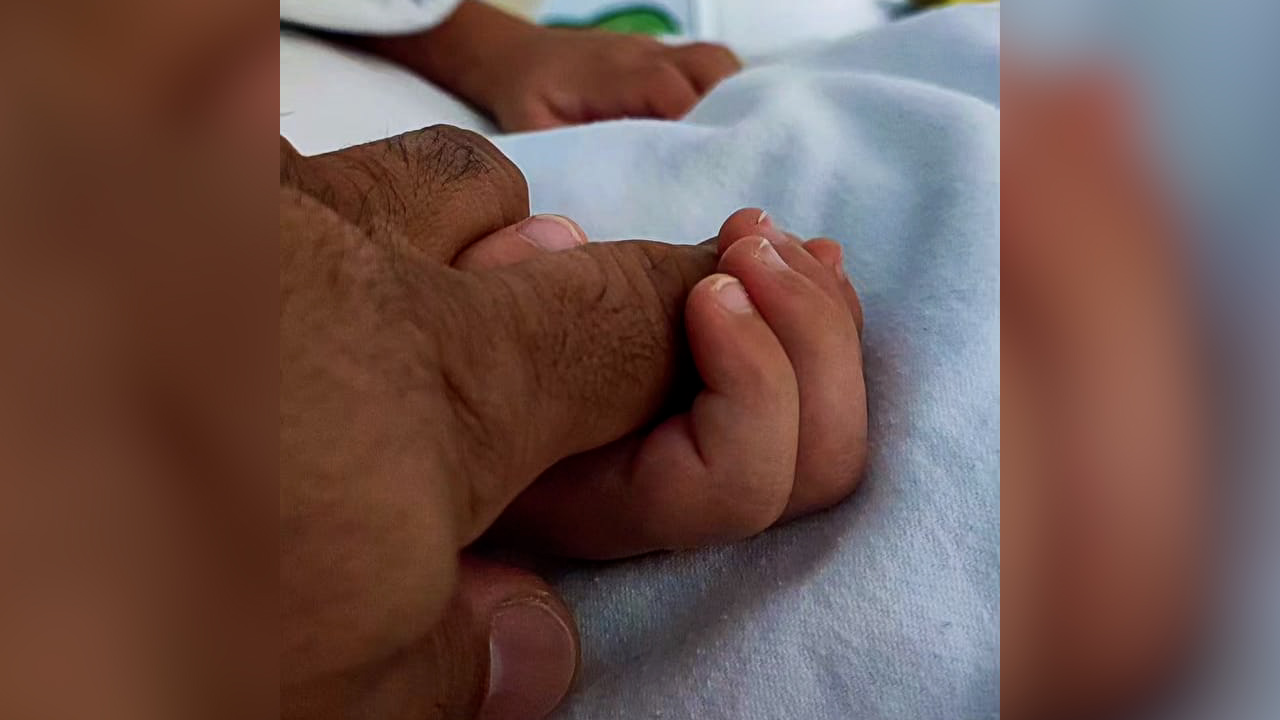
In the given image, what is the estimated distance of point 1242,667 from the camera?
7.8 inches

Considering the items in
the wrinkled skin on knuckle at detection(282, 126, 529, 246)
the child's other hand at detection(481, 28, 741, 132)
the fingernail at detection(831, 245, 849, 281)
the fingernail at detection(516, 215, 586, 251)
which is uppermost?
the wrinkled skin on knuckle at detection(282, 126, 529, 246)

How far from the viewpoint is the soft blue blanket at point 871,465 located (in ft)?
1.21

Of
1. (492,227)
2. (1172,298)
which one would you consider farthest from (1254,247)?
(492,227)

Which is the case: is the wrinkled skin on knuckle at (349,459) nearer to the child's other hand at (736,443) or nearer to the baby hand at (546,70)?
the child's other hand at (736,443)

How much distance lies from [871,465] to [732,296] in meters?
0.09

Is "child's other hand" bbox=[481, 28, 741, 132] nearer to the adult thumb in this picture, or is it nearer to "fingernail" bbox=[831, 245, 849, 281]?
"fingernail" bbox=[831, 245, 849, 281]

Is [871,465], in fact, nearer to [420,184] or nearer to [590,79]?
[420,184]

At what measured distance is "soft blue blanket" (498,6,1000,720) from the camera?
0.37 metres

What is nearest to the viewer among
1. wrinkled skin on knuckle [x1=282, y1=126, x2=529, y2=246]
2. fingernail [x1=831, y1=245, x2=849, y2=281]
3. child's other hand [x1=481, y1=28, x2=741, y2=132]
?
wrinkled skin on knuckle [x1=282, y1=126, x2=529, y2=246]

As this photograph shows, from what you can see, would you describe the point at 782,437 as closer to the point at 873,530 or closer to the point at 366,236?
the point at 873,530

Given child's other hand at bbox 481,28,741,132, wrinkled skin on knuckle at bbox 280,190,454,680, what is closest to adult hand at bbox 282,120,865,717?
wrinkled skin on knuckle at bbox 280,190,454,680

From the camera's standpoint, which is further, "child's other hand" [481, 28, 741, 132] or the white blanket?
"child's other hand" [481, 28, 741, 132]

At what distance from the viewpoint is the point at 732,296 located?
0.39m

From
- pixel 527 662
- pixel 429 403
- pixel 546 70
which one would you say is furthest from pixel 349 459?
pixel 546 70
